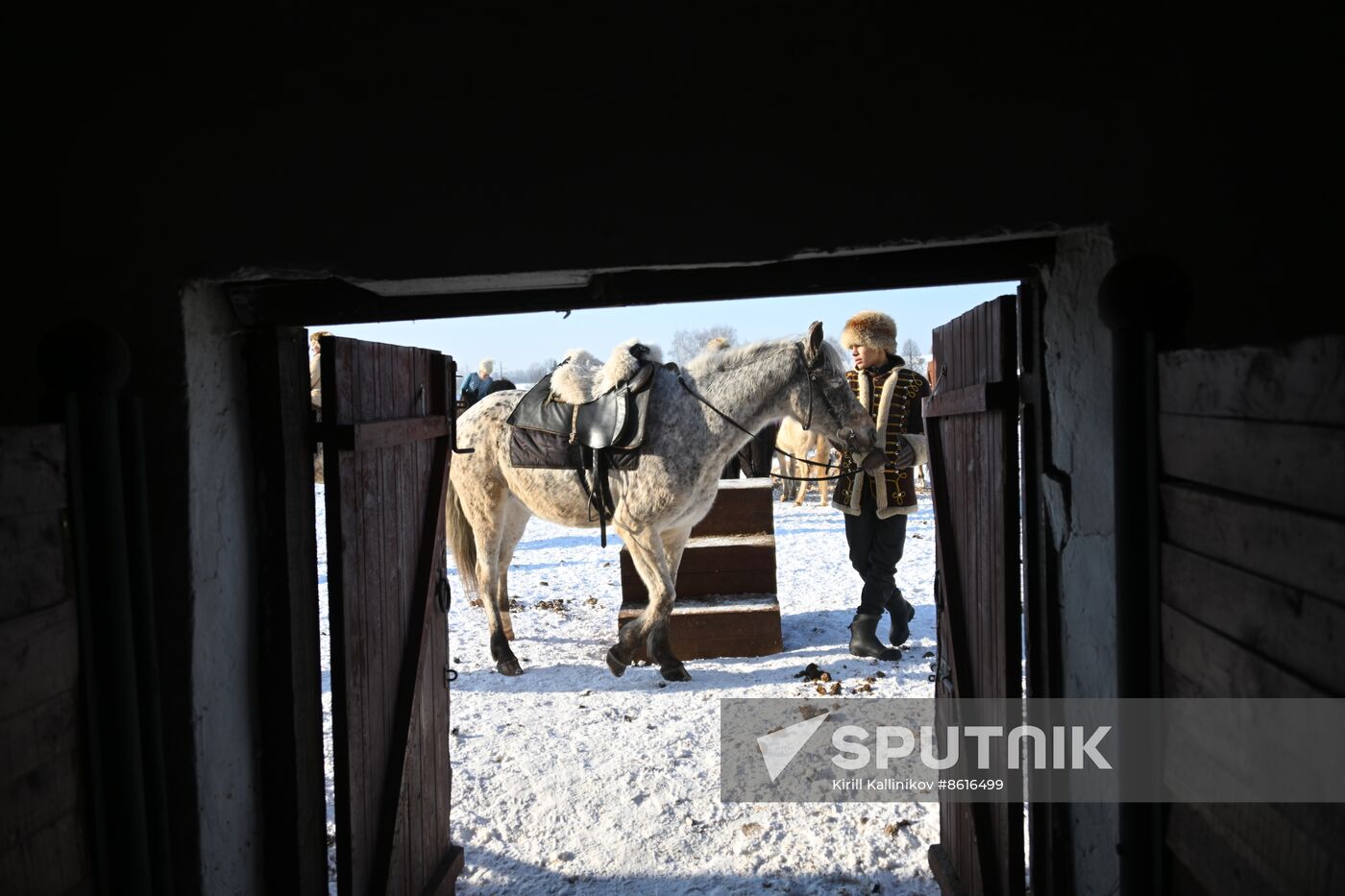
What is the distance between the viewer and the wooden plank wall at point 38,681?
143 centimetres

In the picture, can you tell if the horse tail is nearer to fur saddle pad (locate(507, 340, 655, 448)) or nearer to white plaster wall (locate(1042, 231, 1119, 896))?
fur saddle pad (locate(507, 340, 655, 448))

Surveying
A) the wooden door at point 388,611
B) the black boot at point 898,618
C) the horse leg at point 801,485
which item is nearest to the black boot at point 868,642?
the black boot at point 898,618

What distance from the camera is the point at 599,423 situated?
5.73 meters

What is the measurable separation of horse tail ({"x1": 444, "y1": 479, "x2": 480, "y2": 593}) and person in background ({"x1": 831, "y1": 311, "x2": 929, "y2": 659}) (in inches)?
120

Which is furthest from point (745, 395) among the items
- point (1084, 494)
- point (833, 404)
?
point (1084, 494)

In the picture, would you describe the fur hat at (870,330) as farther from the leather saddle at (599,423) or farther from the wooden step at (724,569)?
the wooden step at (724,569)

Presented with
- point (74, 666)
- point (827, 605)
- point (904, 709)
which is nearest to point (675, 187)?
point (74, 666)

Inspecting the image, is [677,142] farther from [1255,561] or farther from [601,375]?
[601,375]

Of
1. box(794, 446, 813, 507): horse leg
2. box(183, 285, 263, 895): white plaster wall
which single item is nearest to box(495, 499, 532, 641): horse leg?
box(183, 285, 263, 895): white plaster wall

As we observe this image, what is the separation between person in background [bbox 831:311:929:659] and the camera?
234 inches

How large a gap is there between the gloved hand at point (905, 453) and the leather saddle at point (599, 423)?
6.13 ft

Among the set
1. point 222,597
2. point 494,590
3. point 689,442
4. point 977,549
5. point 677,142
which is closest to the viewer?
point 677,142

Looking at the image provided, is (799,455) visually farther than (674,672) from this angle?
Yes

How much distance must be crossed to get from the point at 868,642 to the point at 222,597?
16.1 feet
